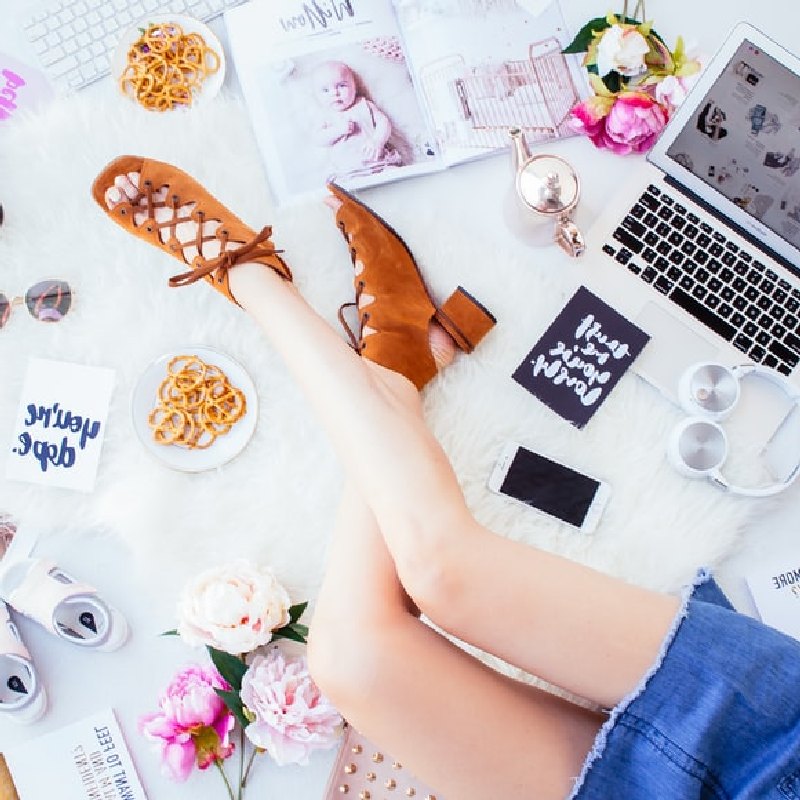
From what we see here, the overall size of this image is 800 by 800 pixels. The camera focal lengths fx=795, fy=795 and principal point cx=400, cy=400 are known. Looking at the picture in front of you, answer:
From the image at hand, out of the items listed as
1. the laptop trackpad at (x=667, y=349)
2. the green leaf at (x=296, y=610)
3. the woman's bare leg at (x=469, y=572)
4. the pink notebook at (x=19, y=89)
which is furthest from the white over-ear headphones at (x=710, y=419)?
the pink notebook at (x=19, y=89)

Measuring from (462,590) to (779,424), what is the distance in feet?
1.55

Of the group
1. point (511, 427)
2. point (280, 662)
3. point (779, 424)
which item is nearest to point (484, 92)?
point (511, 427)

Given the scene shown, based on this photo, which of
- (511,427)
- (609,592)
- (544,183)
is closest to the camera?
(609,592)

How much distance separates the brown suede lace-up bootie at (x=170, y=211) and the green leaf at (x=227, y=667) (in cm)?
46

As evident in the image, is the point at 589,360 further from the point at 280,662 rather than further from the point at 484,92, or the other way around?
the point at 280,662

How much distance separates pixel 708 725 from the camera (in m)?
0.76

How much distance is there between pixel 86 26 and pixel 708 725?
1146 millimetres

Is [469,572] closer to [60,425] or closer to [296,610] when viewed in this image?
[296,610]

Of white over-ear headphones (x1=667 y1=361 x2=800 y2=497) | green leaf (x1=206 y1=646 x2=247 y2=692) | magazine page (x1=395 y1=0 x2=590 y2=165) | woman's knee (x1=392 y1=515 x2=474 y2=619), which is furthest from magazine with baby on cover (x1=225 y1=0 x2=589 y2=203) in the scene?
green leaf (x1=206 y1=646 x2=247 y2=692)

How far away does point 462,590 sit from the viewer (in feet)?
2.78

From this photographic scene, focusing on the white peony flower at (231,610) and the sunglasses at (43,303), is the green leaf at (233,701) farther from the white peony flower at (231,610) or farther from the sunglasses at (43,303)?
the sunglasses at (43,303)

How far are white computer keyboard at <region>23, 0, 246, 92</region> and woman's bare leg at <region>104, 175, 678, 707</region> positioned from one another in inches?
20.4

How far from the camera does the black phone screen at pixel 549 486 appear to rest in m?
1.05

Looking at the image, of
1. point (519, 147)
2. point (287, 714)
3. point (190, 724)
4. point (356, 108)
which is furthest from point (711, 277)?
point (190, 724)
